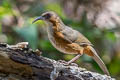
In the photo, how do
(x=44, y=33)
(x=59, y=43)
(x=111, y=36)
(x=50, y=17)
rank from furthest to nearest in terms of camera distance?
1. (x=44, y=33)
2. (x=111, y=36)
3. (x=50, y=17)
4. (x=59, y=43)

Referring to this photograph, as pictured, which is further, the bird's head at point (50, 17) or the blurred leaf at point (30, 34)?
the blurred leaf at point (30, 34)

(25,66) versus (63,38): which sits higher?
(63,38)

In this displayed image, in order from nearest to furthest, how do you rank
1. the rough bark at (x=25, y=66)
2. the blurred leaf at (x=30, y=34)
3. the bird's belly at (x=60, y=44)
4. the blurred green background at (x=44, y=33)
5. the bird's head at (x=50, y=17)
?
1. the rough bark at (x=25, y=66)
2. the bird's belly at (x=60, y=44)
3. the bird's head at (x=50, y=17)
4. the blurred leaf at (x=30, y=34)
5. the blurred green background at (x=44, y=33)

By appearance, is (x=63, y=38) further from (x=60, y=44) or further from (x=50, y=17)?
(x=50, y=17)

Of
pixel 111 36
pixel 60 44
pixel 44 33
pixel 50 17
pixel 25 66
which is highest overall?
pixel 44 33

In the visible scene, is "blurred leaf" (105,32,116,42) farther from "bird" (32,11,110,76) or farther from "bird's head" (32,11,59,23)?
"bird's head" (32,11,59,23)

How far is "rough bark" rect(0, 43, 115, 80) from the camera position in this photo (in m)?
3.52

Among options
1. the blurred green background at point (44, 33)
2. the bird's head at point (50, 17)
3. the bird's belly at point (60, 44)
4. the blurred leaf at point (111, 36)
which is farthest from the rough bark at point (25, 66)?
the blurred leaf at point (111, 36)

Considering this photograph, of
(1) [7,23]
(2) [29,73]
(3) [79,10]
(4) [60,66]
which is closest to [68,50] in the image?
(4) [60,66]

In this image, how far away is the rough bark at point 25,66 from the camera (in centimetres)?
352

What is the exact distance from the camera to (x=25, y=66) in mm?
3547

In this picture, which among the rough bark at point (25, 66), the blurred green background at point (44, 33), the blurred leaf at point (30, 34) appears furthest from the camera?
the blurred green background at point (44, 33)

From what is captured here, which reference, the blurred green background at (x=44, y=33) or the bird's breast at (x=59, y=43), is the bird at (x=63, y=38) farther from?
the blurred green background at (x=44, y=33)

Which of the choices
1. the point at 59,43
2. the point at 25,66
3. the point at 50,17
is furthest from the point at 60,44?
the point at 25,66
